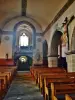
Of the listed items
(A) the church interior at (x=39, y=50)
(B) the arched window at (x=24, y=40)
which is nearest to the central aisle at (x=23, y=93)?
(A) the church interior at (x=39, y=50)

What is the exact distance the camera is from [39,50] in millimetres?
21281

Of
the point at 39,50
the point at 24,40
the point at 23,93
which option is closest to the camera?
the point at 23,93

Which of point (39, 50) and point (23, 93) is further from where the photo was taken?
point (39, 50)

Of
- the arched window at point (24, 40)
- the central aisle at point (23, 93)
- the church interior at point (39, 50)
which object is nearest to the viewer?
the church interior at point (39, 50)

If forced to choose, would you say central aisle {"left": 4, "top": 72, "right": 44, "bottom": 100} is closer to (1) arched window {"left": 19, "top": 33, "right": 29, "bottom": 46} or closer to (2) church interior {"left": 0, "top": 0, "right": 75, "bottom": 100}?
(2) church interior {"left": 0, "top": 0, "right": 75, "bottom": 100}

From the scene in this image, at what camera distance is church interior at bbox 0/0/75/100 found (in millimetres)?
6234

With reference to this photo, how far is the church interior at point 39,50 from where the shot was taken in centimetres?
623

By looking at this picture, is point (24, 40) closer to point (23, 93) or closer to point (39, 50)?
point (39, 50)

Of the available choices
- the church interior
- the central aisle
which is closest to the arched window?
the church interior

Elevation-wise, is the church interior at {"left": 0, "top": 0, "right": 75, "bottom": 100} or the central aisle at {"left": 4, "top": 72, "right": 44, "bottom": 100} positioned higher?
the church interior at {"left": 0, "top": 0, "right": 75, "bottom": 100}

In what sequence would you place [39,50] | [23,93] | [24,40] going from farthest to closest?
[24,40]
[39,50]
[23,93]

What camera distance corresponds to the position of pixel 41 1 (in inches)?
497

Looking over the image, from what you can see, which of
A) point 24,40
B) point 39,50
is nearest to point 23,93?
point 39,50

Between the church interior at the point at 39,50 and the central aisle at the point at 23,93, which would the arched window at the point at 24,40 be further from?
the central aisle at the point at 23,93
